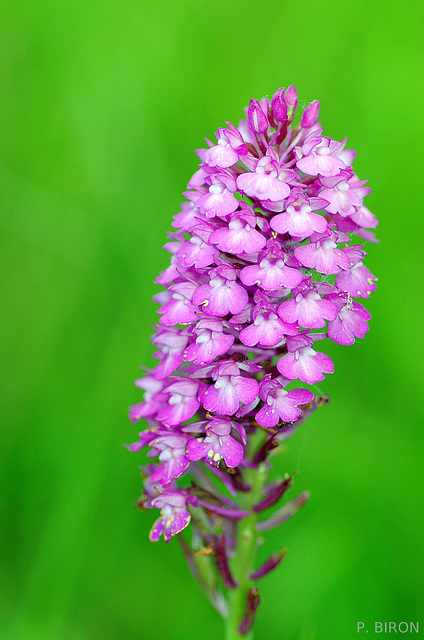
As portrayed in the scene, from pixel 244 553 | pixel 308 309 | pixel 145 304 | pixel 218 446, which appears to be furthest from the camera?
pixel 145 304

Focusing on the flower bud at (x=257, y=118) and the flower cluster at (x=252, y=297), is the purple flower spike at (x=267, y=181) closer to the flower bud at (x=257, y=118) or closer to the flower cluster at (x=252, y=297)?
the flower cluster at (x=252, y=297)

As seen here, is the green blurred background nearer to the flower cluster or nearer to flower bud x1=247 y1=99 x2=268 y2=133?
the flower cluster

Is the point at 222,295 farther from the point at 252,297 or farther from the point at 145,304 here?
the point at 145,304

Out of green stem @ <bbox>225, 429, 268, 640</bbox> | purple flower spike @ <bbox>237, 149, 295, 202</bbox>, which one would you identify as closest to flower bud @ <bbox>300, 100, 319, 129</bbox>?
purple flower spike @ <bbox>237, 149, 295, 202</bbox>

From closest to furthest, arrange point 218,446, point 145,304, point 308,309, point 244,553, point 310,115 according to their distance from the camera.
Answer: point 308,309, point 218,446, point 310,115, point 244,553, point 145,304

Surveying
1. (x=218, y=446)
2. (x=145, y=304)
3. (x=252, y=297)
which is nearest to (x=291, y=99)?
(x=252, y=297)

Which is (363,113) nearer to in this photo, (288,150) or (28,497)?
(288,150)

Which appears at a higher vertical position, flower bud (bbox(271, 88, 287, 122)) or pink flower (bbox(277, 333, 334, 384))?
flower bud (bbox(271, 88, 287, 122))
